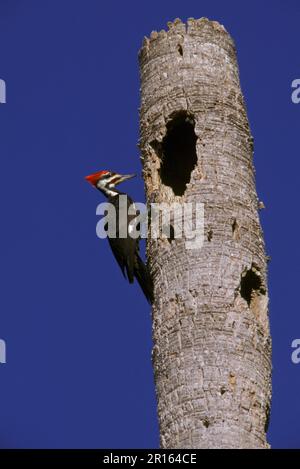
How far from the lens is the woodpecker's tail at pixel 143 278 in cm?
712

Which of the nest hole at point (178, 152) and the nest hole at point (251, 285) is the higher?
the nest hole at point (178, 152)

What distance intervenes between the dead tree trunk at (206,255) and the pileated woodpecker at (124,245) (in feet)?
0.39

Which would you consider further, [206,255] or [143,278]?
[143,278]

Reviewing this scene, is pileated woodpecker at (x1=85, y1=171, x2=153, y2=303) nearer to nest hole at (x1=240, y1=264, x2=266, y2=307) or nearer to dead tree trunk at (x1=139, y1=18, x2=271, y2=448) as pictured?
dead tree trunk at (x1=139, y1=18, x2=271, y2=448)

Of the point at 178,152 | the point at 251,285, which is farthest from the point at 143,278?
the point at 178,152

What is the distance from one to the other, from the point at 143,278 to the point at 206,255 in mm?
540

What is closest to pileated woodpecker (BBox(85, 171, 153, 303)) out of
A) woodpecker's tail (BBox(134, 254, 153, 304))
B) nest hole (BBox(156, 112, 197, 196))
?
woodpecker's tail (BBox(134, 254, 153, 304))

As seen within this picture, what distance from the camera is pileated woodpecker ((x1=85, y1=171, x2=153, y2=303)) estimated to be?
726cm

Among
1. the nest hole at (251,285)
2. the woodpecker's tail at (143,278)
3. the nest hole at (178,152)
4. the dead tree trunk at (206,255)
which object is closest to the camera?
the dead tree trunk at (206,255)

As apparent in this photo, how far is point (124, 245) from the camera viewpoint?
7789mm

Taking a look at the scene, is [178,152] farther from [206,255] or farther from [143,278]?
[206,255]

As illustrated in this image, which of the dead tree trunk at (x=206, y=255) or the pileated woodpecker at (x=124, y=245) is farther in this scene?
the pileated woodpecker at (x=124, y=245)

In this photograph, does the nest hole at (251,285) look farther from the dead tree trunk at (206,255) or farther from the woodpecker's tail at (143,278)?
the woodpecker's tail at (143,278)

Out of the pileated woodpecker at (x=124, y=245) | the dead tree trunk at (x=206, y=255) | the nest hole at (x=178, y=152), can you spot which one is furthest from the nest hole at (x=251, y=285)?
the nest hole at (x=178, y=152)
